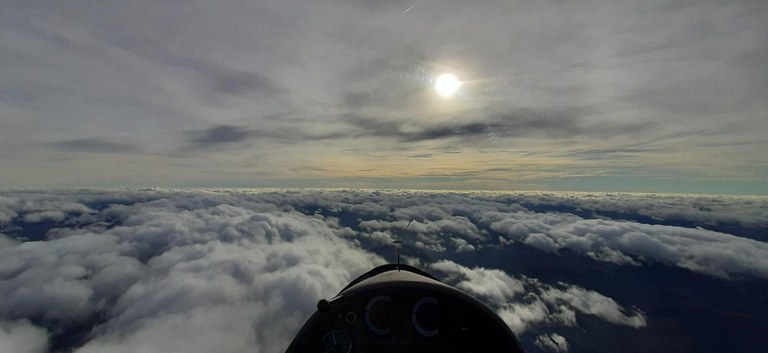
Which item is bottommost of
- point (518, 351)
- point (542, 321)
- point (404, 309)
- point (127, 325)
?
point (542, 321)

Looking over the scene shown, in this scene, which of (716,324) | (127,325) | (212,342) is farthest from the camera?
(716,324)

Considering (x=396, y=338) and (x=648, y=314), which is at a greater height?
(x=396, y=338)

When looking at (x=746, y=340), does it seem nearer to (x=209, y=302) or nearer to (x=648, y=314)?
(x=648, y=314)

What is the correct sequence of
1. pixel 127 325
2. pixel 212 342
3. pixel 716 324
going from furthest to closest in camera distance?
1. pixel 716 324
2. pixel 127 325
3. pixel 212 342

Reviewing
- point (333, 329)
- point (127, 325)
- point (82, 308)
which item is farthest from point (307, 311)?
point (82, 308)

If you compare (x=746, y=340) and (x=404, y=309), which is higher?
(x=404, y=309)

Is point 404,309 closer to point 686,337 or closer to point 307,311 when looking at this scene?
point 307,311

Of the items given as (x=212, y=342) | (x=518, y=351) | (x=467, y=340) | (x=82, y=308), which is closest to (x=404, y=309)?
(x=467, y=340)

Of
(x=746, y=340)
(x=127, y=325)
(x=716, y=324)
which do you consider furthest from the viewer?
(x=716, y=324)

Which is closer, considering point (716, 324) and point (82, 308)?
point (716, 324)
